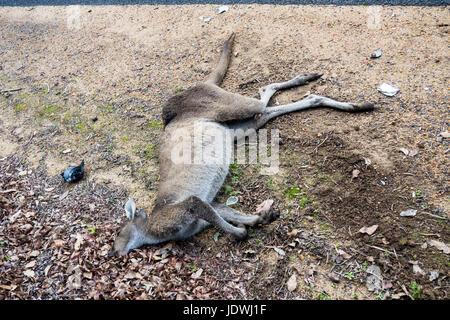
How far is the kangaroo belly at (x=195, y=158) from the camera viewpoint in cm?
409

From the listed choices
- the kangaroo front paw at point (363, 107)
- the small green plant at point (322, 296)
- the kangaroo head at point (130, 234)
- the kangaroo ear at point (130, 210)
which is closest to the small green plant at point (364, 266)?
the small green plant at point (322, 296)

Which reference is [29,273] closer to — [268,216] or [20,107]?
[268,216]

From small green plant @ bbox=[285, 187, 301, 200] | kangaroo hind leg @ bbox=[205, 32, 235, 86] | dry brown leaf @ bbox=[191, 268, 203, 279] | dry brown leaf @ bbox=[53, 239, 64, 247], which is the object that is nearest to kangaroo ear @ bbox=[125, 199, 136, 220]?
dry brown leaf @ bbox=[53, 239, 64, 247]

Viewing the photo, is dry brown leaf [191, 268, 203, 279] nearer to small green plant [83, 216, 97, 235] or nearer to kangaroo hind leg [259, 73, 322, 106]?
small green plant [83, 216, 97, 235]

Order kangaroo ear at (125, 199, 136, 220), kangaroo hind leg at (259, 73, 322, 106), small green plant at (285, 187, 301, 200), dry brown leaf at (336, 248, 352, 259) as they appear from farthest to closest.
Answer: kangaroo hind leg at (259, 73, 322, 106)
small green plant at (285, 187, 301, 200)
kangaroo ear at (125, 199, 136, 220)
dry brown leaf at (336, 248, 352, 259)

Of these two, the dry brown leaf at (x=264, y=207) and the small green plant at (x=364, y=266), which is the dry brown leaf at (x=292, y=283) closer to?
the small green plant at (x=364, y=266)

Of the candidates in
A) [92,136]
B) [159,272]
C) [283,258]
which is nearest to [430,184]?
[283,258]

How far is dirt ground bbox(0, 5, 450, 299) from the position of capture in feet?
10.8

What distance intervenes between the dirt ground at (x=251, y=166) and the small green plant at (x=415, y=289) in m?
0.01

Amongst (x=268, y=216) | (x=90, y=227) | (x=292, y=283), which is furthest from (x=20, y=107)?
(x=292, y=283)

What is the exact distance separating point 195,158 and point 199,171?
0.65 feet

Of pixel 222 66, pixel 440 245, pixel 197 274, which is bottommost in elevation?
pixel 197 274

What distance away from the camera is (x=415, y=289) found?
2914mm

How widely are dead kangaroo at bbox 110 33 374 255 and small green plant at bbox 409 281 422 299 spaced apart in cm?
146
